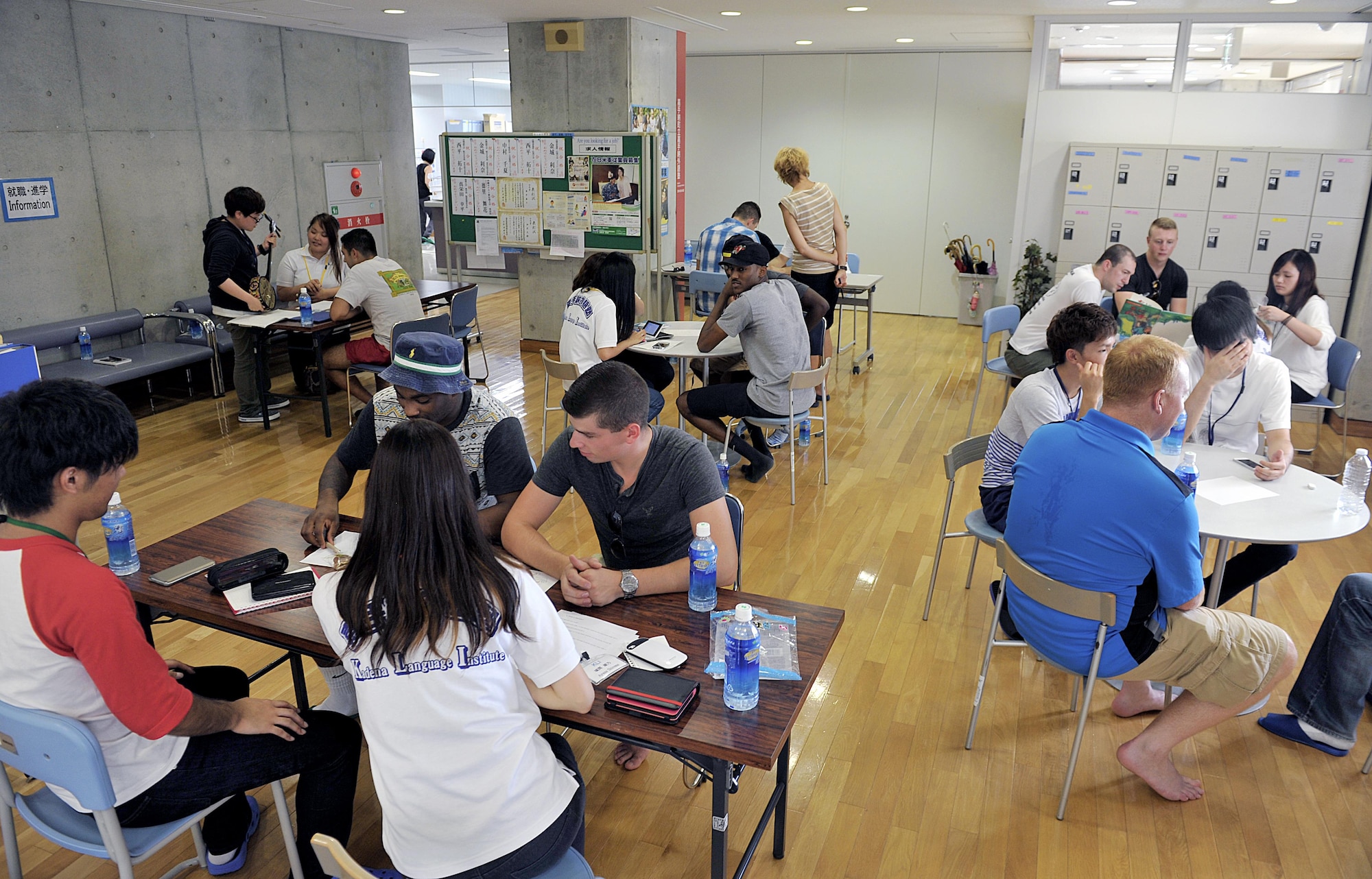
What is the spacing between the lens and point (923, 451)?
6.04 m

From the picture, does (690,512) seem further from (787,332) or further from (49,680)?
(787,332)

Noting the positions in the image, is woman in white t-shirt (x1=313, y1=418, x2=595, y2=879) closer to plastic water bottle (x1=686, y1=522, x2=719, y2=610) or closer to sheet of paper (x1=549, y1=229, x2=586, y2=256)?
plastic water bottle (x1=686, y1=522, x2=719, y2=610)

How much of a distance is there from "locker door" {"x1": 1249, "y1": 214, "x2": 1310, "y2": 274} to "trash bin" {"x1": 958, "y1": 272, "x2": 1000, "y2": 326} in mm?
2714

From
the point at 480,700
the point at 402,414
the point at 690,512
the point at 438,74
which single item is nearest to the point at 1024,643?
the point at 690,512

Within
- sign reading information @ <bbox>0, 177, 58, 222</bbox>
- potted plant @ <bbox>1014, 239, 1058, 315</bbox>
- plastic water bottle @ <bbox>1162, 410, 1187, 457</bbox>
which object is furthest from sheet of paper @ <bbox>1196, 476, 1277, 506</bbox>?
sign reading information @ <bbox>0, 177, 58, 222</bbox>

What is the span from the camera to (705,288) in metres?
6.79

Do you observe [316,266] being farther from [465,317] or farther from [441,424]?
[441,424]

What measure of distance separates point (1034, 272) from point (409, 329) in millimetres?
5519

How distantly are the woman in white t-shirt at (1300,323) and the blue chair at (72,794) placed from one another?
5.75 metres

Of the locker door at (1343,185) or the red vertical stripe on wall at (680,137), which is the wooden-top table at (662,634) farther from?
the locker door at (1343,185)

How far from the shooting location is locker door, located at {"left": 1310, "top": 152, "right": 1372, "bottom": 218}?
6797mm

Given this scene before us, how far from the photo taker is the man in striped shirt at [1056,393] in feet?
10.8

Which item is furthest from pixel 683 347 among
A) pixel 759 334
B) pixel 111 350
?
pixel 111 350

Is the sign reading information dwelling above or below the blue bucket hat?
above
